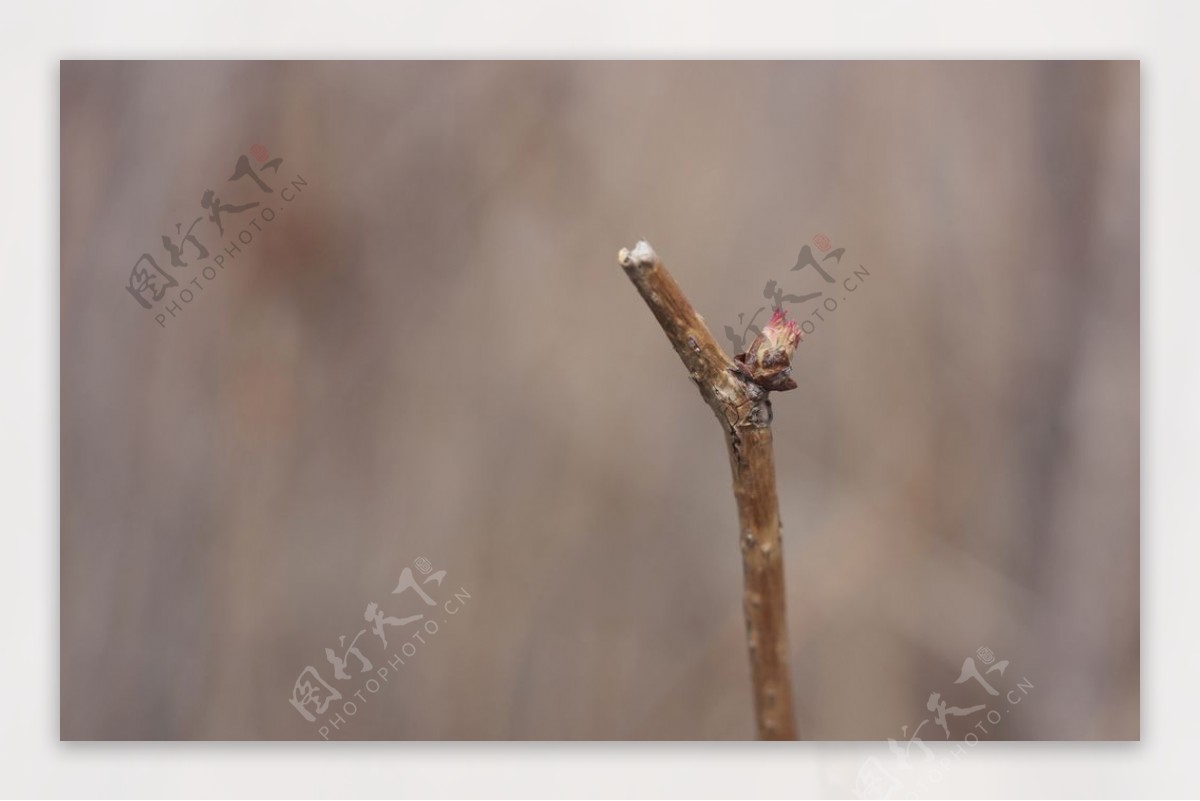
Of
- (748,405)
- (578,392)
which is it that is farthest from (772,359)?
(578,392)

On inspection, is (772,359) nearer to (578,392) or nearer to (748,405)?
(748,405)

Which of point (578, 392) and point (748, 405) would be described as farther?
point (578, 392)

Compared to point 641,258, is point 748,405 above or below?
below

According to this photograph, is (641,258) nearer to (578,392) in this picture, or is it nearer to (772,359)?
(772,359)

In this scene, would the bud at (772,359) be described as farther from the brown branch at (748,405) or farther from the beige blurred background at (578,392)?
the beige blurred background at (578,392)

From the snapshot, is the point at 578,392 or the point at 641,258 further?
the point at 578,392

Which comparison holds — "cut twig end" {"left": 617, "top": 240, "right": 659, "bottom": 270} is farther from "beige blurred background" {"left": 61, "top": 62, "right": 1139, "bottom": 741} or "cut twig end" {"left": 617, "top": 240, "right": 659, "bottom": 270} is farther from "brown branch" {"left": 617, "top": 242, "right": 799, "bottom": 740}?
"beige blurred background" {"left": 61, "top": 62, "right": 1139, "bottom": 741}

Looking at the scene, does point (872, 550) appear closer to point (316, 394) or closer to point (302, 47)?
point (316, 394)
